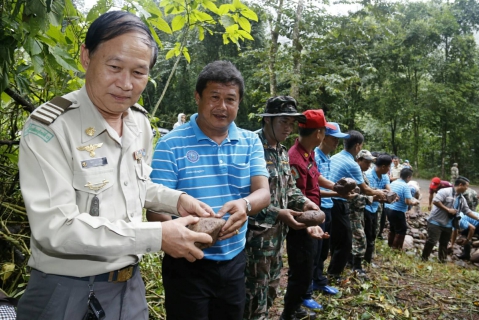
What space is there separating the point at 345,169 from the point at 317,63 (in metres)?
7.56

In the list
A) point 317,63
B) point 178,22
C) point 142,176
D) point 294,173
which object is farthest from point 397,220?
point 142,176

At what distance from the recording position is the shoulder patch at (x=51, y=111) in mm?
1196

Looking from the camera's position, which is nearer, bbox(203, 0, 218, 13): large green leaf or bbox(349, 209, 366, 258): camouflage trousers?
bbox(203, 0, 218, 13): large green leaf

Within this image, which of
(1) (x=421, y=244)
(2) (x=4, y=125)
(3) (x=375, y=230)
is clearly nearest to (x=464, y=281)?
(3) (x=375, y=230)

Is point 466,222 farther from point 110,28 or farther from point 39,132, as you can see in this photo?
point 39,132

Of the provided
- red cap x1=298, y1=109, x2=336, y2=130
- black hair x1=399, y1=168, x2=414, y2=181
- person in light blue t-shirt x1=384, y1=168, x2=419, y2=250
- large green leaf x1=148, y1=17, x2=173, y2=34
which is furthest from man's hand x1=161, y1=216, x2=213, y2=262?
black hair x1=399, y1=168, x2=414, y2=181

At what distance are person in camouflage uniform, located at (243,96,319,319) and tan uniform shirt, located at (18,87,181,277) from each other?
134 cm

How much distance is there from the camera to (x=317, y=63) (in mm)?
11445

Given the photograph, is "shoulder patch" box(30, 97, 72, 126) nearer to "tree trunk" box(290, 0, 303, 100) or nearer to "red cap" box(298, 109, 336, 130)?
"red cap" box(298, 109, 336, 130)

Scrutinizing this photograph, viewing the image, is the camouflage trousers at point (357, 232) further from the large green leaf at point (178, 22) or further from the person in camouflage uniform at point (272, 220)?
the large green leaf at point (178, 22)

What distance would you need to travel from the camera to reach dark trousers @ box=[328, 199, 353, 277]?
4.58 m

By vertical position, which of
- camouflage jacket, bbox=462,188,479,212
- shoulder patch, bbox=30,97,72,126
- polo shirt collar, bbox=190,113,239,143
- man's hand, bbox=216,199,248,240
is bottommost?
camouflage jacket, bbox=462,188,479,212

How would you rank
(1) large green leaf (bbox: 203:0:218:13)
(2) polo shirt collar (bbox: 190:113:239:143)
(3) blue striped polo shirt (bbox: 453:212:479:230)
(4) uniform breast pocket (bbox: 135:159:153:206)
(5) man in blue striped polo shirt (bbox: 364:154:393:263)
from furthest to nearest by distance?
(3) blue striped polo shirt (bbox: 453:212:479:230) → (5) man in blue striped polo shirt (bbox: 364:154:393:263) → (1) large green leaf (bbox: 203:0:218:13) → (2) polo shirt collar (bbox: 190:113:239:143) → (4) uniform breast pocket (bbox: 135:159:153:206)

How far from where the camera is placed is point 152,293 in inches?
123
